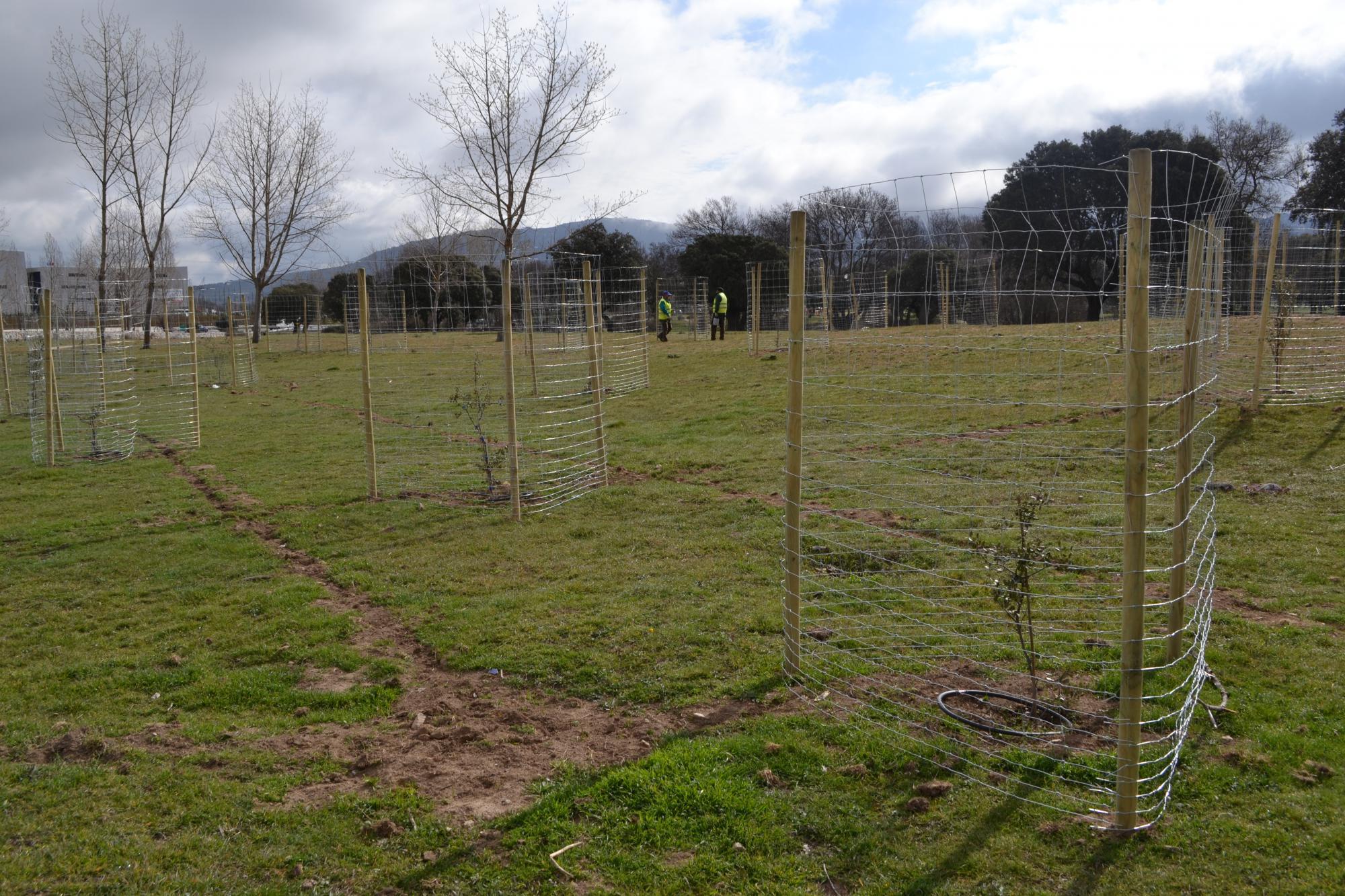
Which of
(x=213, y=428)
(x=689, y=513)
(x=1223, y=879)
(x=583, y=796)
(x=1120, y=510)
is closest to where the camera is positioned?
(x=1223, y=879)

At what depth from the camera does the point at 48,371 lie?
12602 millimetres

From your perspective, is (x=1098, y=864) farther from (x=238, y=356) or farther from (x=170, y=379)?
(x=238, y=356)

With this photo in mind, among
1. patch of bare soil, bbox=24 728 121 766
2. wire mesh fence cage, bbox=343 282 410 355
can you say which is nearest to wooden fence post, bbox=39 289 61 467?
patch of bare soil, bbox=24 728 121 766

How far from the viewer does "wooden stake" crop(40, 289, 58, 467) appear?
12289 mm

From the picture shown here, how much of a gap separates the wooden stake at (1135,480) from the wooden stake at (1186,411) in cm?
96

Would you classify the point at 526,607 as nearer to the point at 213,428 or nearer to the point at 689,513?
the point at 689,513

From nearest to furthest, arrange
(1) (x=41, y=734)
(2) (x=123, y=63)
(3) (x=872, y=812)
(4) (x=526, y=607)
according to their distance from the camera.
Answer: (3) (x=872, y=812) < (1) (x=41, y=734) < (4) (x=526, y=607) < (2) (x=123, y=63)

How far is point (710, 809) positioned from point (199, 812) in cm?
218

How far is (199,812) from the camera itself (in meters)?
3.77

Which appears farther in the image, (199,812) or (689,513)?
(689,513)

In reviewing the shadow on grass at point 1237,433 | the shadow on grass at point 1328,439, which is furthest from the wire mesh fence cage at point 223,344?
the shadow on grass at point 1328,439

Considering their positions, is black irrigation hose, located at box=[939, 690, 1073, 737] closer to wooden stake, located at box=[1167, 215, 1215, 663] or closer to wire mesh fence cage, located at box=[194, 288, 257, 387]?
wooden stake, located at box=[1167, 215, 1215, 663]

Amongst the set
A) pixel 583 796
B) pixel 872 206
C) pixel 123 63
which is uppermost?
pixel 123 63

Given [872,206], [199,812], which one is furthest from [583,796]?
[872,206]
